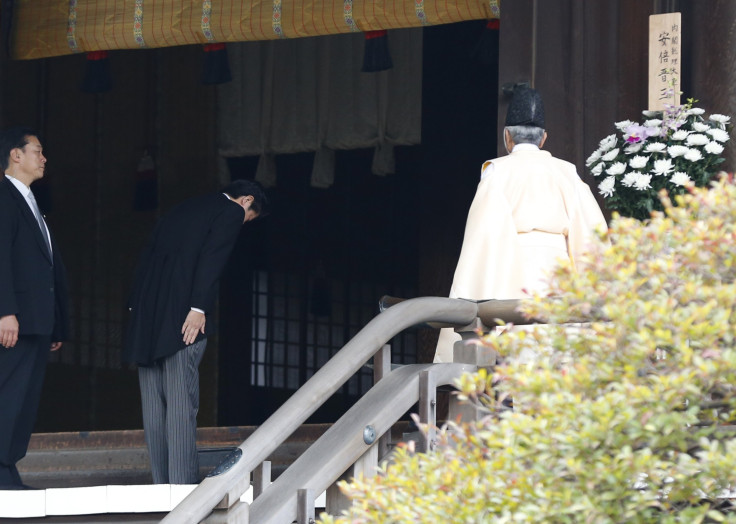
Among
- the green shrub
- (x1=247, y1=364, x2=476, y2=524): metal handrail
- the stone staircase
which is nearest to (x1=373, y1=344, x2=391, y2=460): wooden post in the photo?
(x1=247, y1=364, x2=476, y2=524): metal handrail

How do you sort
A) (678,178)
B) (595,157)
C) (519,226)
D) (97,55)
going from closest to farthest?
1. (519,226)
2. (678,178)
3. (595,157)
4. (97,55)

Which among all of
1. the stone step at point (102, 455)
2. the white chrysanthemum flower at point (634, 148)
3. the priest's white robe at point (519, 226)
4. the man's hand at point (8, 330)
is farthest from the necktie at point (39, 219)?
the white chrysanthemum flower at point (634, 148)

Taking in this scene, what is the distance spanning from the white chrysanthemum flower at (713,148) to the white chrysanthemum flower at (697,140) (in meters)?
0.02

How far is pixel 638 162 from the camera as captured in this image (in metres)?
5.45

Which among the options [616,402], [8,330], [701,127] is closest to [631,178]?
[701,127]

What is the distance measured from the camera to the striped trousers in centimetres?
575

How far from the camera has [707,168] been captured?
18.0 ft

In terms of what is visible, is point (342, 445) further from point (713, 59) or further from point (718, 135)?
point (713, 59)

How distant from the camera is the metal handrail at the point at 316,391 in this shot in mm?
3566

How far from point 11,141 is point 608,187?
2.65m

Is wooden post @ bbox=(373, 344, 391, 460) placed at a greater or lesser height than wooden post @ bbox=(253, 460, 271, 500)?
greater

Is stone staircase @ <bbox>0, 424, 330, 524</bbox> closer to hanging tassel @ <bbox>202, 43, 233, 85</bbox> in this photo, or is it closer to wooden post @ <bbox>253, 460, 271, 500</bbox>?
wooden post @ <bbox>253, 460, 271, 500</bbox>

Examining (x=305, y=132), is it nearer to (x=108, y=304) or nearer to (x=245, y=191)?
(x=108, y=304)

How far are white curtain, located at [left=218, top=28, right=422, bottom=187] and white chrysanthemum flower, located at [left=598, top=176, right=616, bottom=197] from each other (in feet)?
14.1
